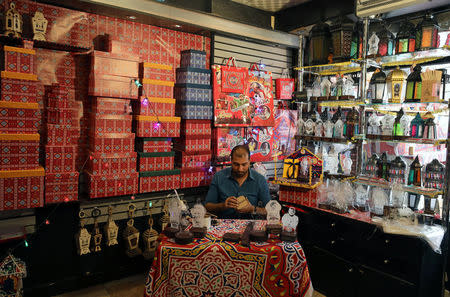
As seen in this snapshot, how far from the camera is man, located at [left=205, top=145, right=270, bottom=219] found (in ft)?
12.0

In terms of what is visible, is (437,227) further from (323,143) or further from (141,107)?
(141,107)

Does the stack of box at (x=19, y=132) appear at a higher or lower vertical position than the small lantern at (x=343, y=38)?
lower

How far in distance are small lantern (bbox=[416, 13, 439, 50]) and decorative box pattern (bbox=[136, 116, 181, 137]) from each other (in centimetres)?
289

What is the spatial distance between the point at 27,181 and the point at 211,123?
2.38 m

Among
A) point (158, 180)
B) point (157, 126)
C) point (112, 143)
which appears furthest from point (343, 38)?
point (112, 143)

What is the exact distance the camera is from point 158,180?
4262mm

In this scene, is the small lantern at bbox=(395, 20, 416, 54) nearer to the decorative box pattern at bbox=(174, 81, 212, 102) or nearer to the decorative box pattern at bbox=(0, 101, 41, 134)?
the decorative box pattern at bbox=(174, 81, 212, 102)

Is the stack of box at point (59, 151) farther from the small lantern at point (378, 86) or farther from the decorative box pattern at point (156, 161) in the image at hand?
the small lantern at point (378, 86)

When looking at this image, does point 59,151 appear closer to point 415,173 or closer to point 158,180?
point 158,180

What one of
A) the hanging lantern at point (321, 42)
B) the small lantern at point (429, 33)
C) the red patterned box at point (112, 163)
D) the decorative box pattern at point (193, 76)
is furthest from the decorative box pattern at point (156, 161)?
the small lantern at point (429, 33)

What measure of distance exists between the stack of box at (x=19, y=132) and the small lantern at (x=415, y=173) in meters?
3.87

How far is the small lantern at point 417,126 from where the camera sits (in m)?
3.56

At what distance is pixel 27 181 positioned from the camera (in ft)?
11.1

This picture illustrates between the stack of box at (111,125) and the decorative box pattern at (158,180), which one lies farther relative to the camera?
the decorative box pattern at (158,180)
